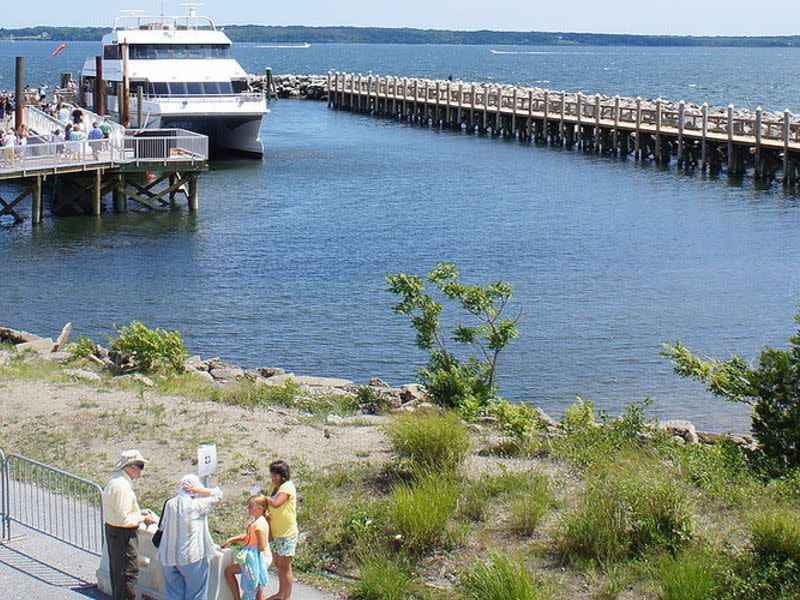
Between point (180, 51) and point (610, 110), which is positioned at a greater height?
point (180, 51)

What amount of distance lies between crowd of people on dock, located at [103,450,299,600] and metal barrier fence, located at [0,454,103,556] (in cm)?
105

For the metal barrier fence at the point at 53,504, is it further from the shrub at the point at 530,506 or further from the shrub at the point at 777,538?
the shrub at the point at 777,538

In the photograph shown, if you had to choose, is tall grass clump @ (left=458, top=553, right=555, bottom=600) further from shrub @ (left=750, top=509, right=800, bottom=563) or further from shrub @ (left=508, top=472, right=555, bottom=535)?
shrub @ (left=750, top=509, right=800, bottom=563)

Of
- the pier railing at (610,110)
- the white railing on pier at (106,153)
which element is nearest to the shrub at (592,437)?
the white railing on pier at (106,153)

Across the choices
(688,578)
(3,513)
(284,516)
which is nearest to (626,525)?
(688,578)

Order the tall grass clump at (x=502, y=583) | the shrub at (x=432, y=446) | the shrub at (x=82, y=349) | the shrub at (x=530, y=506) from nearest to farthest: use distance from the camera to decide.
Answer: the tall grass clump at (x=502, y=583), the shrub at (x=530, y=506), the shrub at (x=432, y=446), the shrub at (x=82, y=349)

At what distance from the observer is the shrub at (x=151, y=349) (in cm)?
1895

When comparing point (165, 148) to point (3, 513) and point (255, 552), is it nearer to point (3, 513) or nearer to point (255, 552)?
point (3, 513)

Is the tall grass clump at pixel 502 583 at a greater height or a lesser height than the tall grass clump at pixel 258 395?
greater

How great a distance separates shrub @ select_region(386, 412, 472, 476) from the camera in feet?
42.7

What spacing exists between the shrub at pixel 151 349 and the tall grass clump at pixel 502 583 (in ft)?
30.4

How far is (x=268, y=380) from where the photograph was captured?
19766 mm

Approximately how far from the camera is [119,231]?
35344mm

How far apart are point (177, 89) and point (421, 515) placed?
133ft
